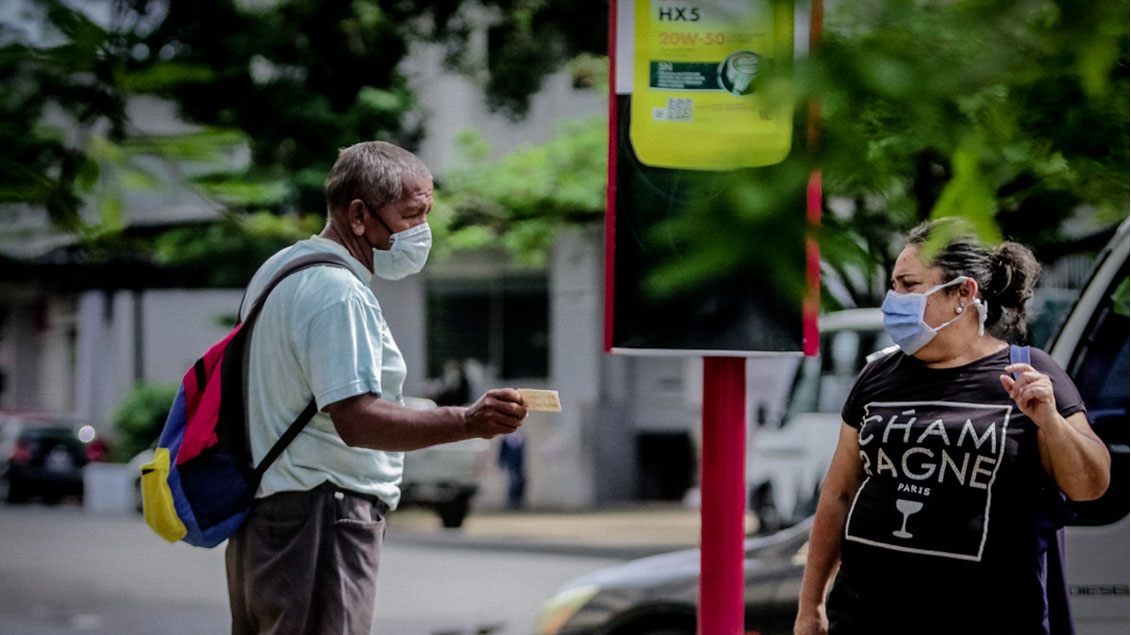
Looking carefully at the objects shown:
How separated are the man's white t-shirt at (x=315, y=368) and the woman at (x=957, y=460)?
1.06 meters

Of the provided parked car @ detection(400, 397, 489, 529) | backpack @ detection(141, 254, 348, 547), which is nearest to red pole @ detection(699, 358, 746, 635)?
backpack @ detection(141, 254, 348, 547)

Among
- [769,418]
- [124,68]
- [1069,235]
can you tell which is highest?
[124,68]

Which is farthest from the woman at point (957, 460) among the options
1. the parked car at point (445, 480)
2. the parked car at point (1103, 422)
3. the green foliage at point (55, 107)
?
the parked car at point (445, 480)

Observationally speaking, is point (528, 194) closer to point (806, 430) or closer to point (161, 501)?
point (806, 430)

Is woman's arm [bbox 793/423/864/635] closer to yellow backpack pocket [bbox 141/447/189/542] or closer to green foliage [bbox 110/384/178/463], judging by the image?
yellow backpack pocket [bbox 141/447/189/542]

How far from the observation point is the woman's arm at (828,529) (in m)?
3.37

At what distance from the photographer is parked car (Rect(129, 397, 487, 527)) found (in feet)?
57.9

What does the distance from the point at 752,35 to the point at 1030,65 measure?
32cm

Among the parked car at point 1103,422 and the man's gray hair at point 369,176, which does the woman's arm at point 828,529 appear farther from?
the man's gray hair at point 369,176

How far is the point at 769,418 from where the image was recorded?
51.3ft

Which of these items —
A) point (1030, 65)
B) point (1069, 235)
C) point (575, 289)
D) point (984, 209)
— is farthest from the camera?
point (575, 289)

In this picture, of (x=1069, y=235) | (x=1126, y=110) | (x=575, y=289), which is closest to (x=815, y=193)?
(x=1126, y=110)

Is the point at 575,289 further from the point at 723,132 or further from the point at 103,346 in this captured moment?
the point at 723,132

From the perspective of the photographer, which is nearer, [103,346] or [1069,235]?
→ [1069,235]
